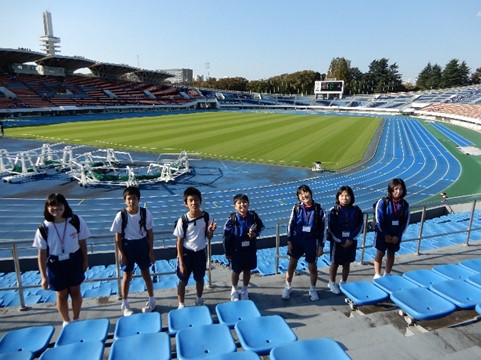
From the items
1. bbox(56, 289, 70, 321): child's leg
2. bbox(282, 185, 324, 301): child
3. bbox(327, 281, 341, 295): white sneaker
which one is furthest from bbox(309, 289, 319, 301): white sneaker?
bbox(56, 289, 70, 321): child's leg

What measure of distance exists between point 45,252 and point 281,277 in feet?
11.3

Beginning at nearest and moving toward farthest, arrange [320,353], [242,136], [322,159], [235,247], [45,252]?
[320,353] < [45,252] < [235,247] < [322,159] < [242,136]

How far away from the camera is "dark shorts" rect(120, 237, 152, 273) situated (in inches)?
178

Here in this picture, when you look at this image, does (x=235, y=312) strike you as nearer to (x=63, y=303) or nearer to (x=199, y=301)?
(x=199, y=301)

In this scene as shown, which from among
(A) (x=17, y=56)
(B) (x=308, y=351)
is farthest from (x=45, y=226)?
→ (A) (x=17, y=56)

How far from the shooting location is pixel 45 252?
396cm

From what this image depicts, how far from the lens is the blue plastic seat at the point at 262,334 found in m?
3.04

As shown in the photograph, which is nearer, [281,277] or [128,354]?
[128,354]

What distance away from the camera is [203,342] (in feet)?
9.98

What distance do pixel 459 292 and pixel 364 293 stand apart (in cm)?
111

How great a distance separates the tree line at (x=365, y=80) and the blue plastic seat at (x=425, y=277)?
110 m

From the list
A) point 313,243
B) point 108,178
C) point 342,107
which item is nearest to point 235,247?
point 313,243

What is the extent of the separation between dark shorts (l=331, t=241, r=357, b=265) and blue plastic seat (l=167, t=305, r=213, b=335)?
2.29 metres

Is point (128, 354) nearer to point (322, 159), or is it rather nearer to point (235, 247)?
point (235, 247)
